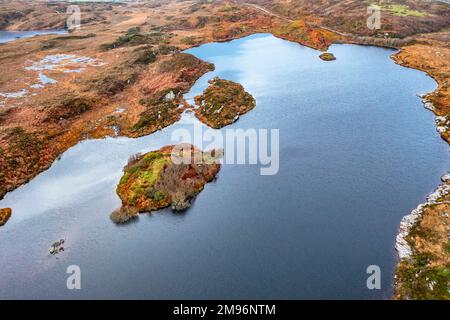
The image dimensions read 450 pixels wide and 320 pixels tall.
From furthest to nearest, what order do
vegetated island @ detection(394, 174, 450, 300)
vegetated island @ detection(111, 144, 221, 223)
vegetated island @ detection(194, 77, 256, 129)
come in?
vegetated island @ detection(194, 77, 256, 129) < vegetated island @ detection(111, 144, 221, 223) < vegetated island @ detection(394, 174, 450, 300)

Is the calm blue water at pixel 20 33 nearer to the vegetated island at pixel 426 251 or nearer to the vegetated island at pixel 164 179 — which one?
the vegetated island at pixel 164 179

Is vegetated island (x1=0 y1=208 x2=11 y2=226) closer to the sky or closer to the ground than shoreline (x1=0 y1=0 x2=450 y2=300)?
closer to the ground

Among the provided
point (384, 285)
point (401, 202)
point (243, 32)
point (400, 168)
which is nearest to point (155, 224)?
point (384, 285)

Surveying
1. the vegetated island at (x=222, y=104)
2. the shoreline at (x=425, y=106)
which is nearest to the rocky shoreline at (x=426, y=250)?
the shoreline at (x=425, y=106)

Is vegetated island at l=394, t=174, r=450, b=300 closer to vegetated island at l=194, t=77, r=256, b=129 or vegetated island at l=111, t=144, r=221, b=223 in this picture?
vegetated island at l=111, t=144, r=221, b=223

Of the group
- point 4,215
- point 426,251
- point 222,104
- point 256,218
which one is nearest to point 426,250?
point 426,251

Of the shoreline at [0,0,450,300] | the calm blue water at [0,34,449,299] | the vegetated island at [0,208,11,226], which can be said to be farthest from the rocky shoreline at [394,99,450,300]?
the vegetated island at [0,208,11,226]

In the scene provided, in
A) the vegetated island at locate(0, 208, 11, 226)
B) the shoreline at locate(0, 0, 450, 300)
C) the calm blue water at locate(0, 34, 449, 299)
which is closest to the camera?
the calm blue water at locate(0, 34, 449, 299)
